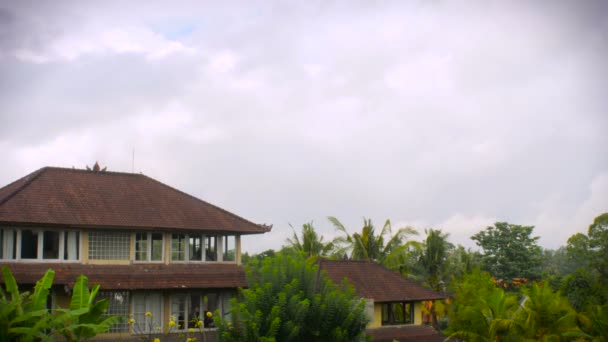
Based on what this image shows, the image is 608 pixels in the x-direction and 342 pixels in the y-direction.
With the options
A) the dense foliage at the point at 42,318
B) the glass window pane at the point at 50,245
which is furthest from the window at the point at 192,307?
the dense foliage at the point at 42,318

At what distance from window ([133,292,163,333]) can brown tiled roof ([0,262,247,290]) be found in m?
0.87

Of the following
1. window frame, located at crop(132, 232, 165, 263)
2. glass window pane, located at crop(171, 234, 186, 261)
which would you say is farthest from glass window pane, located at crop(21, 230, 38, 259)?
glass window pane, located at crop(171, 234, 186, 261)

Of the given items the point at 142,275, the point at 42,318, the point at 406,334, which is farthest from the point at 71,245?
the point at 406,334

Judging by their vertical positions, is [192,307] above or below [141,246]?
below

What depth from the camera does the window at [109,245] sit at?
28406mm

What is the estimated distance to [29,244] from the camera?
89.1 ft

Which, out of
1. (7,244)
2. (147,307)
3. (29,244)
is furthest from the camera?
(147,307)

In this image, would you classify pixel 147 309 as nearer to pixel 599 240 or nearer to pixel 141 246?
pixel 141 246

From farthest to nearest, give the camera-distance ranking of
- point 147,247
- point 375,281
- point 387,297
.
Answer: point 375,281
point 387,297
point 147,247

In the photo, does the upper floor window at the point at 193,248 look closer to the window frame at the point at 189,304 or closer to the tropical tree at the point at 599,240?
the window frame at the point at 189,304

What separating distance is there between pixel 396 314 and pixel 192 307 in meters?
10.9

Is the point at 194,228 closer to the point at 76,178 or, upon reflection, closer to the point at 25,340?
the point at 76,178

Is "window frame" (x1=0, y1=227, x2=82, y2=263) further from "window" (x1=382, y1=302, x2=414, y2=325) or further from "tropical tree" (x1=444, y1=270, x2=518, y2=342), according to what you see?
"tropical tree" (x1=444, y1=270, x2=518, y2=342)

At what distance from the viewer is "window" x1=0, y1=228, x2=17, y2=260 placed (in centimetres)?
2653
